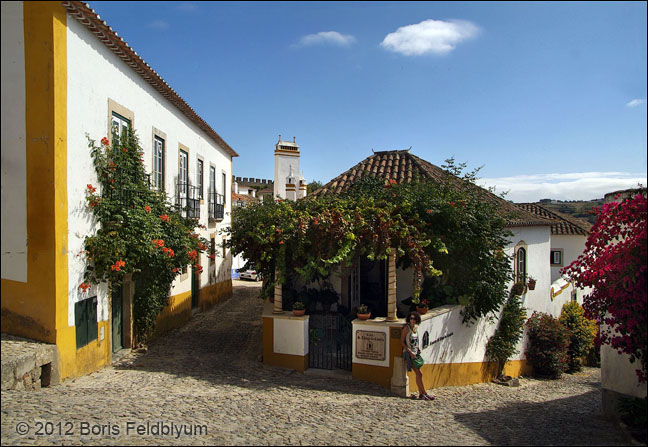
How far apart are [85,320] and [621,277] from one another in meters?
8.23

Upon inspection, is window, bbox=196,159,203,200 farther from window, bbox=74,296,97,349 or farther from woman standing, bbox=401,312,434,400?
woman standing, bbox=401,312,434,400

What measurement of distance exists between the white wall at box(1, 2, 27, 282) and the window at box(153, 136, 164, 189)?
13.8 feet

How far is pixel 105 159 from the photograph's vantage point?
8461mm

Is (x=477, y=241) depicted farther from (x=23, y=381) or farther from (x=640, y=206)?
(x=23, y=381)

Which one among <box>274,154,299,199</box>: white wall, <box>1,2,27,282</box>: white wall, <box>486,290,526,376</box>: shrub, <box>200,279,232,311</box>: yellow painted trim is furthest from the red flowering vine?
<box>274,154,299,199</box>: white wall

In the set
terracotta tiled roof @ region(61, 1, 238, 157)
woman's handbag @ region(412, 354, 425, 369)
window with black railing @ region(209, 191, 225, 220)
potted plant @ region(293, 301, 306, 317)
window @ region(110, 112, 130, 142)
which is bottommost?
woman's handbag @ region(412, 354, 425, 369)

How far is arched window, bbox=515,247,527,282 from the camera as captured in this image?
13.8 meters

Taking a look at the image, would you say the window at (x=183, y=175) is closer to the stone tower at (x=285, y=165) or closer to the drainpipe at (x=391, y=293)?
the stone tower at (x=285, y=165)

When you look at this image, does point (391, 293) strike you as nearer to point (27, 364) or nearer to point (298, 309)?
point (298, 309)

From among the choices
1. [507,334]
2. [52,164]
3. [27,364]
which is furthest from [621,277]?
[52,164]

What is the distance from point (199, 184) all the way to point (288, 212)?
7588 millimetres

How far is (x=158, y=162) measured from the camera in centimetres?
1193

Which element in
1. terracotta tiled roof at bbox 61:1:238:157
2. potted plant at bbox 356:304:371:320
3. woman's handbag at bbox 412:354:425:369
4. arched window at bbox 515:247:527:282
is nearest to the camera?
terracotta tiled roof at bbox 61:1:238:157

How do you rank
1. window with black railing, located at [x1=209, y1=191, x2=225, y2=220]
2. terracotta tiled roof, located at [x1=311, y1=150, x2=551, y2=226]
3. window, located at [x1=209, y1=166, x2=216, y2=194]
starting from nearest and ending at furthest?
terracotta tiled roof, located at [x1=311, y1=150, x2=551, y2=226], window with black railing, located at [x1=209, y1=191, x2=225, y2=220], window, located at [x1=209, y1=166, x2=216, y2=194]
